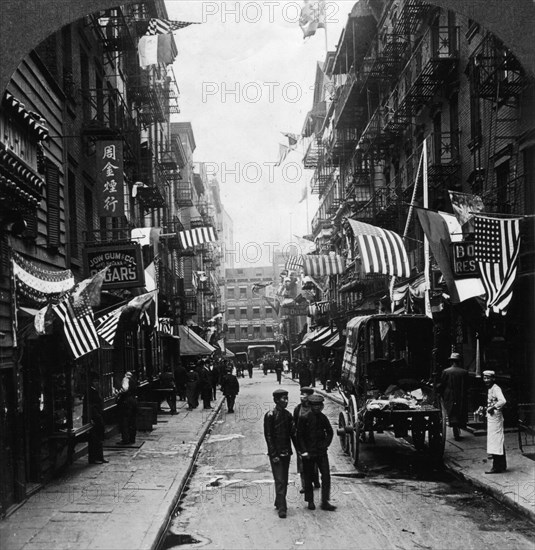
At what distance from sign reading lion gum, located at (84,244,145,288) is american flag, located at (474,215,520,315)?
799cm

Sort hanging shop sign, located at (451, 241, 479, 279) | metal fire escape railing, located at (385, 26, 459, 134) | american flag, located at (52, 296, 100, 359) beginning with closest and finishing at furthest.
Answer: american flag, located at (52, 296, 100, 359) < hanging shop sign, located at (451, 241, 479, 279) < metal fire escape railing, located at (385, 26, 459, 134)

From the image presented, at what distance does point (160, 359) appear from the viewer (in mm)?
36438

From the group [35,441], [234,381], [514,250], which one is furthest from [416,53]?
A: [35,441]

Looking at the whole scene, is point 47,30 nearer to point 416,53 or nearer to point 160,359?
point 416,53

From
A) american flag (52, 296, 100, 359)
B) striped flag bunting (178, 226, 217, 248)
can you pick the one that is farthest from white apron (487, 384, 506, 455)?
striped flag bunting (178, 226, 217, 248)

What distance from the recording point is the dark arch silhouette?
27.1ft

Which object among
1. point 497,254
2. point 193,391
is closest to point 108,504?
point 497,254

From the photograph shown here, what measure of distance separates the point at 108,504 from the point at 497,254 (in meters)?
8.16

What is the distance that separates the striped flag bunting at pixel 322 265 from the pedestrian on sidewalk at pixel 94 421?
2347cm

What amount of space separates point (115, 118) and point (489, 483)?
16.9 m

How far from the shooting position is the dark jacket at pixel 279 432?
35.1 feet

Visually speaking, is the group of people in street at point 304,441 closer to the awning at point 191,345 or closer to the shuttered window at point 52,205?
the shuttered window at point 52,205

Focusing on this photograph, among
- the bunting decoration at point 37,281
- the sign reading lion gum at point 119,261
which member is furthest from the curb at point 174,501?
the sign reading lion gum at point 119,261

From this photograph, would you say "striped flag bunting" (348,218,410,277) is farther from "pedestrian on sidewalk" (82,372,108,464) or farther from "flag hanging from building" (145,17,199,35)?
"pedestrian on sidewalk" (82,372,108,464)
